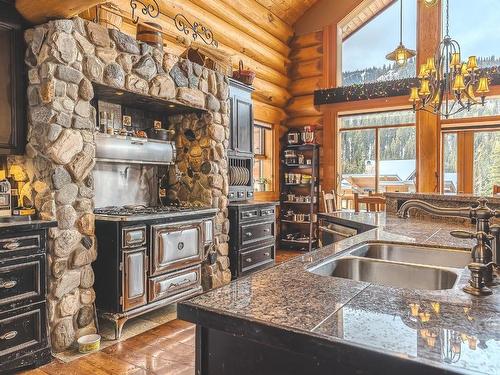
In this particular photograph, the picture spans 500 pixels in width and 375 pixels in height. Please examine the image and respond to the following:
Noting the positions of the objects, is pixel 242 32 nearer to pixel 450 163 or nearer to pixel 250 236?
pixel 250 236

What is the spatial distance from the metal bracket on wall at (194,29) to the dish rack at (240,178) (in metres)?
1.56

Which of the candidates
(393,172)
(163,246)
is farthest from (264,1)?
(163,246)

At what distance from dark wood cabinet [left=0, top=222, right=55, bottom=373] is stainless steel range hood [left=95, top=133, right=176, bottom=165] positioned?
38.0 inches

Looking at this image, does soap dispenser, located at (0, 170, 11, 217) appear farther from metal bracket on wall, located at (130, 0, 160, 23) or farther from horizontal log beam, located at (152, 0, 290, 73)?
horizontal log beam, located at (152, 0, 290, 73)

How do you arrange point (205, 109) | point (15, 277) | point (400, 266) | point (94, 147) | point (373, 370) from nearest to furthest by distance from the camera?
1. point (373, 370)
2. point (400, 266)
3. point (15, 277)
4. point (94, 147)
5. point (205, 109)

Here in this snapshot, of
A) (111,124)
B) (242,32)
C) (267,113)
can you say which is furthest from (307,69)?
(111,124)

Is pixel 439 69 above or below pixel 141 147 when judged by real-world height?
above

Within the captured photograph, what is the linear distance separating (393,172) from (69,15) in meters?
5.52

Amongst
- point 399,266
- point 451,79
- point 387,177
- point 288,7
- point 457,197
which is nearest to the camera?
point 399,266

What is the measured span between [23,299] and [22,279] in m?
0.13

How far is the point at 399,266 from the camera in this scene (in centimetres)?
155

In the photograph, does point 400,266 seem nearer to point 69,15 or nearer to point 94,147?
point 94,147

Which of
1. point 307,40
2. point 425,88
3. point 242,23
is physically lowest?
point 425,88

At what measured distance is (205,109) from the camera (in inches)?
167
